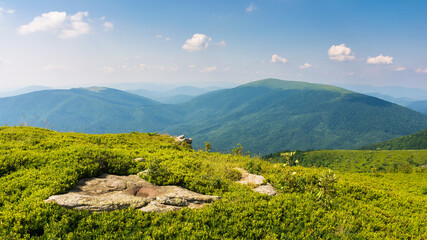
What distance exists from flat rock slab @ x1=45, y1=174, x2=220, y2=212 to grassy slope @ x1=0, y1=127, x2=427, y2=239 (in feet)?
1.17

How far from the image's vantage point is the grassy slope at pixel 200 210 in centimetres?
633

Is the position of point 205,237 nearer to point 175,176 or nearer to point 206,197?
point 206,197

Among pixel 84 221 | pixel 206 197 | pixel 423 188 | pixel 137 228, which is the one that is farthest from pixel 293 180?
pixel 423 188

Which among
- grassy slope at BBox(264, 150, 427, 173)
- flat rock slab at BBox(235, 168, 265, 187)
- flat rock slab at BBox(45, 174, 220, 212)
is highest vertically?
flat rock slab at BBox(45, 174, 220, 212)

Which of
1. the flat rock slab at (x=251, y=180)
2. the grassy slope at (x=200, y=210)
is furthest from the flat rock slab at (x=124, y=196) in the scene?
the flat rock slab at (x=251, y=180)

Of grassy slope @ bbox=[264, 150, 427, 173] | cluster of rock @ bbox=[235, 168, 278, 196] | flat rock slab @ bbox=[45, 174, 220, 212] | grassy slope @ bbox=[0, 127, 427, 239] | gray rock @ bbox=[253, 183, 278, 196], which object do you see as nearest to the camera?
grassy slope @ bbox=[0, 127, 427, 239]

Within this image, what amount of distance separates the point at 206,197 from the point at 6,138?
653 inches

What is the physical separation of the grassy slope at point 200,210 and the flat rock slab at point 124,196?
0.36m

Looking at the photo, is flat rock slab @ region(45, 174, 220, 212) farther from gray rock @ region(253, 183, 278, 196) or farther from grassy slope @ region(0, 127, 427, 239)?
gray rock @ region(253, 183, 278, 196)

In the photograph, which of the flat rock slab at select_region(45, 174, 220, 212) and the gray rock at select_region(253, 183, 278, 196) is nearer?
the flat rock slab at select_region(45, 174, 220, 212)

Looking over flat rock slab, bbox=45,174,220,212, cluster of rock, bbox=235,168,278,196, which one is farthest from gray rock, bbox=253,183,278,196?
flat rock slab, bbox=45,174,220,212

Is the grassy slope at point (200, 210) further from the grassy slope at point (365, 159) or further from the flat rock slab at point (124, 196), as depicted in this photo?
the grassy slope at point (365, 159)

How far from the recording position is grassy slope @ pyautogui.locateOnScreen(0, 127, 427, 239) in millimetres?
6332

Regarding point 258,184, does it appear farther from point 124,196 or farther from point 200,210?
point 124,196
